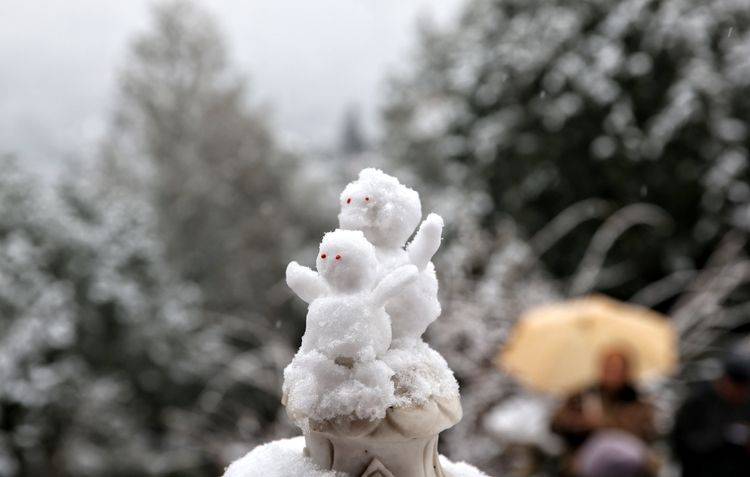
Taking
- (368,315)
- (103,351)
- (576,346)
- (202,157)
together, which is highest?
(202,157)

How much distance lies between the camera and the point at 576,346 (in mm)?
4094

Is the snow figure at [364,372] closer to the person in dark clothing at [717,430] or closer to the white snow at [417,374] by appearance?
the white snow at [417,374]

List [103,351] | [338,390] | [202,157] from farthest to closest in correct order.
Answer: [202,157]
[103,351]
[338,390]

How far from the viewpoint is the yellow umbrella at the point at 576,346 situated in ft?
13.3

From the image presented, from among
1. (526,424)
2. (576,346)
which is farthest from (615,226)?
(526,424)

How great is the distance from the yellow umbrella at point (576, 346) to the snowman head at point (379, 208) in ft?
10.6

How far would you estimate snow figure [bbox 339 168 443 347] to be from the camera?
88 cm

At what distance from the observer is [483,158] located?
677 centimetres

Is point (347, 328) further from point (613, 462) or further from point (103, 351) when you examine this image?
point (103, 351)

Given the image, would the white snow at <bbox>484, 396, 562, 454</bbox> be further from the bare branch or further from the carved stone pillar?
the carved stone pillar

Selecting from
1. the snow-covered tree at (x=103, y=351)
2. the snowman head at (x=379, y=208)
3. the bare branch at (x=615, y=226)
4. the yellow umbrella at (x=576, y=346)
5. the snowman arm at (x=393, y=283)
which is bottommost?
the snowman arm at (x=393, y=283)

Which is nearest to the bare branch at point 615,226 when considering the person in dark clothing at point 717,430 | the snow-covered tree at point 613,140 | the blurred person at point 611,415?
the snow-covered tree at point 613,140

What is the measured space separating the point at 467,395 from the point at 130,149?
556cm

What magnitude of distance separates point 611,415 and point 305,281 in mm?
3085
